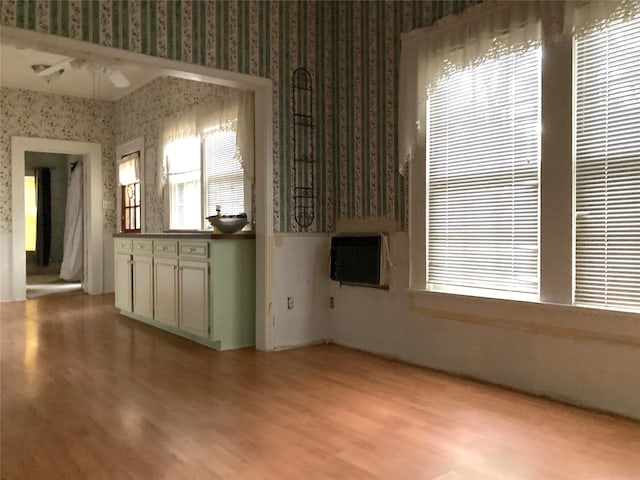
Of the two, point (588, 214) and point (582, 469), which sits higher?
point (588, 214)

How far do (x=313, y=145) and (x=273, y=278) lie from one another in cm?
116

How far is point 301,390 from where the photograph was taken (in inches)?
132

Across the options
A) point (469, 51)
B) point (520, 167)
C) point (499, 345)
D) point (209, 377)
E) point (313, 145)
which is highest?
point (469, 51)

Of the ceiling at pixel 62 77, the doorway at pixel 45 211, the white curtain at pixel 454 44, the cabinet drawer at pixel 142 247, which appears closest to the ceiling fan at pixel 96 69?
the ceiling at pixel 62 77

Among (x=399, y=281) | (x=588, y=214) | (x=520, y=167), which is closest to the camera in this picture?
(x=588, y=214)

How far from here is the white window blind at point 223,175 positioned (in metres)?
5.59

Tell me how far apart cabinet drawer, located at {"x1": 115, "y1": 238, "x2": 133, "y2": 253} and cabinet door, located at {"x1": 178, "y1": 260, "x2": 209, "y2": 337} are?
1.28 meters

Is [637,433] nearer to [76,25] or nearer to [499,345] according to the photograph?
[499,345]

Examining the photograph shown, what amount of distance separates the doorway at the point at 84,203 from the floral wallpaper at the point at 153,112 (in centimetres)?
58

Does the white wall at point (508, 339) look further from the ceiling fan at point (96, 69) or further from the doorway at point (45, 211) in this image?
the doorway at point (45, 211)

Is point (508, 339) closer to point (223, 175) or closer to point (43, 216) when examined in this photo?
point (223, 175)

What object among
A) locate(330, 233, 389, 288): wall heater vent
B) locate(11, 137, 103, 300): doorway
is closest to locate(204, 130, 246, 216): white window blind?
locate(330, 233, 389, 288): wall heater vent

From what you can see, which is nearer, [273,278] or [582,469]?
[582,469]

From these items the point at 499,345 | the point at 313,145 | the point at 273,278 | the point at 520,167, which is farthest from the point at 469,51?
the point at 273,278
